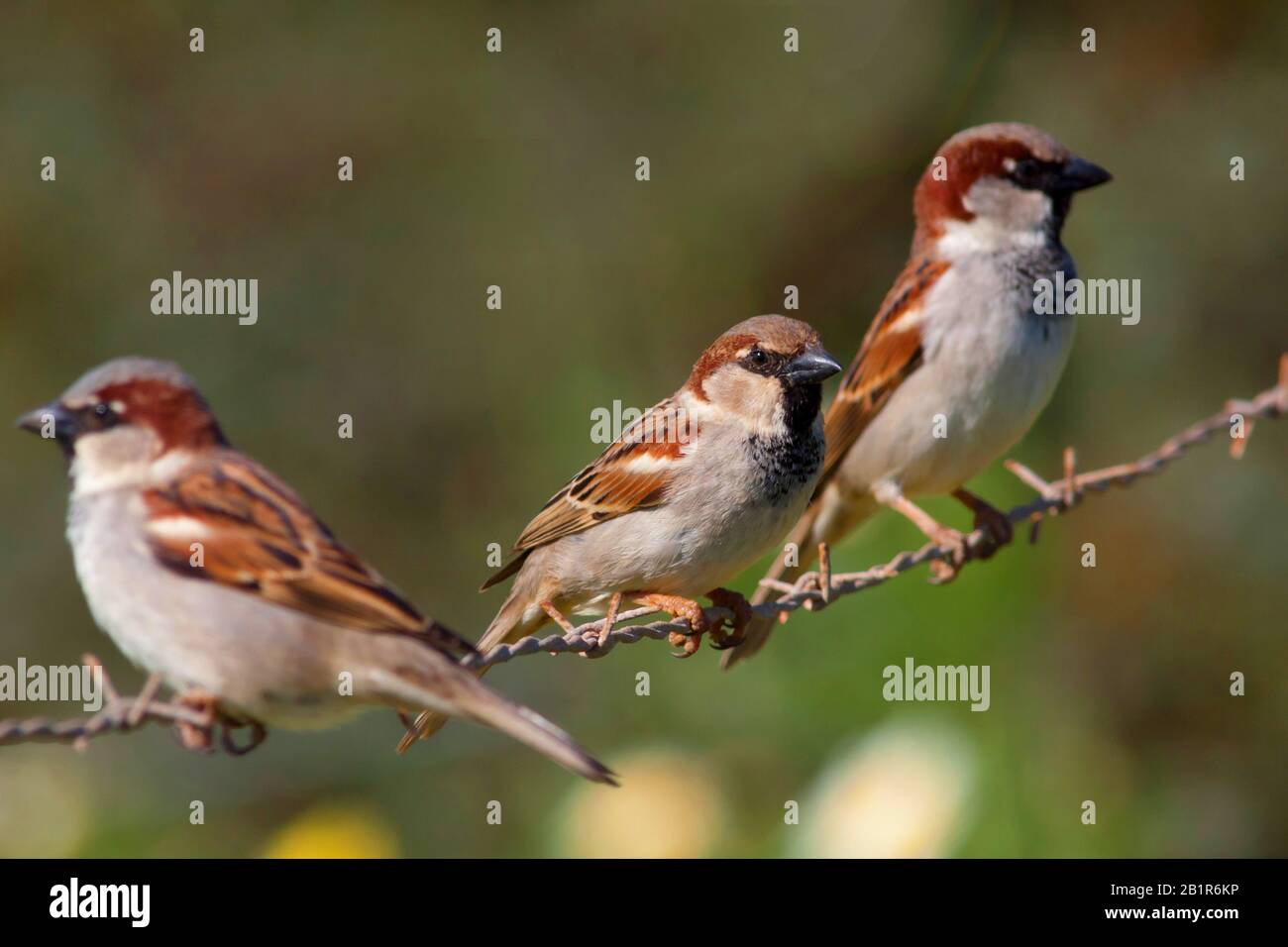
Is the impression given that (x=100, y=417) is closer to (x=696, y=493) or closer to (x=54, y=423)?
(x=54, y=423)

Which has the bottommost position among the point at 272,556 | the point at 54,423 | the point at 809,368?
the point at 272,556

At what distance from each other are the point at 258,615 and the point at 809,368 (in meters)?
1.62

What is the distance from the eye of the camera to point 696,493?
162 inches

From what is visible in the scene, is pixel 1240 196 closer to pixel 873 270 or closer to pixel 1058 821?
pixel 873 270

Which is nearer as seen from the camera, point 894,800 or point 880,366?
point 894,800

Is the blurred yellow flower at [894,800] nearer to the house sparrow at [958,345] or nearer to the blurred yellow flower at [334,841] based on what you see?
the house sparrow at [958,345]

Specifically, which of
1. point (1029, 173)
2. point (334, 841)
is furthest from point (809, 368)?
point (334, 841)

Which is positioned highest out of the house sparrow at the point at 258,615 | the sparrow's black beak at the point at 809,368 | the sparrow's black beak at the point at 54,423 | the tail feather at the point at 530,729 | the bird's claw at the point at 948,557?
the sparrow's black beak at the point at 809,368

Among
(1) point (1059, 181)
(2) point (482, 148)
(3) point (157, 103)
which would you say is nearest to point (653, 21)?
(2) point (482, 148)

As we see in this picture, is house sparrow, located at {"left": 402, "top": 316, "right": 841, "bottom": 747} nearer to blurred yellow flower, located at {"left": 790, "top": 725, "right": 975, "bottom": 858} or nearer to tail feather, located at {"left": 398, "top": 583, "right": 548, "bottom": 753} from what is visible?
tail feather, located at {"left": 398, "top": 583, "right": 548, "bottom": 753}

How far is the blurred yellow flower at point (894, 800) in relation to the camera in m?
4.74

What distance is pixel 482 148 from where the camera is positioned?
9.36 meters

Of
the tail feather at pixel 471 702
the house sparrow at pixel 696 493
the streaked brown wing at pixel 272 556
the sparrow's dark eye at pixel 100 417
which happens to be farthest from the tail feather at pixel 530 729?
the sparrow's dark eye at pixel 100 417

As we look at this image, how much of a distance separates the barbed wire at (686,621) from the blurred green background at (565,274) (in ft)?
5.10
